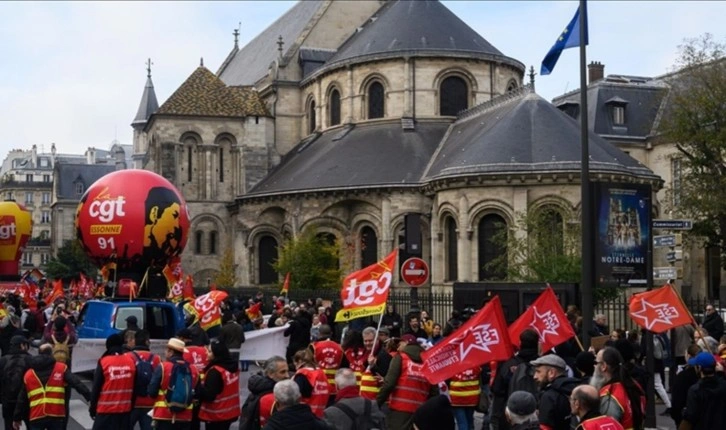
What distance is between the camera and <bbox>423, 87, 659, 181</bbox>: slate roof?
3675cm

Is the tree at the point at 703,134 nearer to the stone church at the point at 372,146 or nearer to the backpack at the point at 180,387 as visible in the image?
the stone church at the point at 372,146

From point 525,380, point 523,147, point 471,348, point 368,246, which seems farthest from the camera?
point 368,246

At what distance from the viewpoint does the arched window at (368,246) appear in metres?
43.0

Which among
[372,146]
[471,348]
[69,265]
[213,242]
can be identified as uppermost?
[372,146]

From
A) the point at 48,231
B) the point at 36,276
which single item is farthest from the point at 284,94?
the point at 48,231

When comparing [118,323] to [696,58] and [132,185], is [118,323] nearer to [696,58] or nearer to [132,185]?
[132,185]

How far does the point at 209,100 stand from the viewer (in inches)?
2082

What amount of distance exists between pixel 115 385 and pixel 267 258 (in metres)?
37.6

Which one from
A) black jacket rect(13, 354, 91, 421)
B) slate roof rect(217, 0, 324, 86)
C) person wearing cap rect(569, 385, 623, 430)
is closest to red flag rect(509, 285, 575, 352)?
black jacket rect(13, 354, 91, 421)

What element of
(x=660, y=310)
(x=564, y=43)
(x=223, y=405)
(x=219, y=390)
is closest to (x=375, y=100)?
(x=564, y=43)

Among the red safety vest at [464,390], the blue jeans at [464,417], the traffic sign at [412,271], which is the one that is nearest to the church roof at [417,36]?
the traffic sign at [412,271]

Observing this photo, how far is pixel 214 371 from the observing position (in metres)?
10.2

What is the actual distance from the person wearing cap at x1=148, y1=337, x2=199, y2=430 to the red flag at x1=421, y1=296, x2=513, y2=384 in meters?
2.37

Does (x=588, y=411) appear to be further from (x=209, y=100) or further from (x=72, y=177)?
(x=72, y=177)
